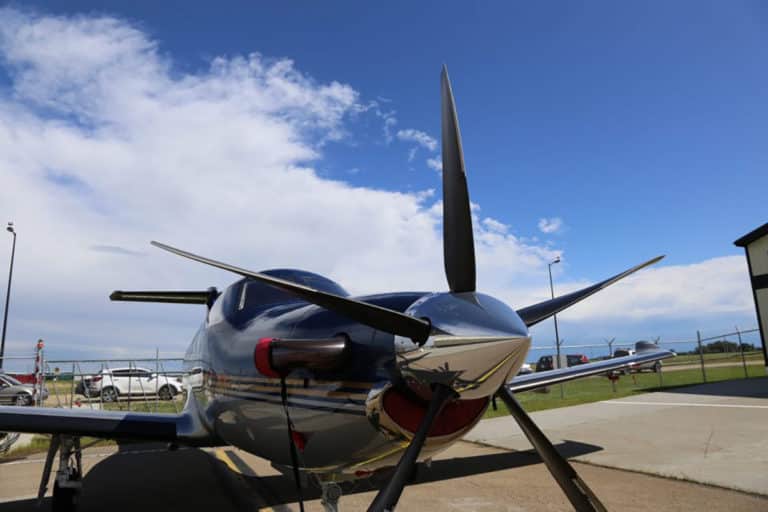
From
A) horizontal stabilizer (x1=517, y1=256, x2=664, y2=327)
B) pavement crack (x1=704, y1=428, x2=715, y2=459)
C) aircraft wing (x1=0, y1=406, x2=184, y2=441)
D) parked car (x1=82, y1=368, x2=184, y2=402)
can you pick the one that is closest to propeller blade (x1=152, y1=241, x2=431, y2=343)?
horizontal stabilizer (x1=517, y1=256, x2=664, y2=327)

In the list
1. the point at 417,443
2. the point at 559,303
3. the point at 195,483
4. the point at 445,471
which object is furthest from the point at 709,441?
the point at 195,483

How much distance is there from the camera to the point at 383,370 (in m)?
2.83

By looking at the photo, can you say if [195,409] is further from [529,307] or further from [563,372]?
[563,372]

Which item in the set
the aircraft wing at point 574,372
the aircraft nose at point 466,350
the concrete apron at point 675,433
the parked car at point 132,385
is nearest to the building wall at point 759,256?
the concrete apron at point 675,433

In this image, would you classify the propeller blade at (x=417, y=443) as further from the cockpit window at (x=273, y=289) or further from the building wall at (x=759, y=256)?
the building wall at (x=759, y=256)

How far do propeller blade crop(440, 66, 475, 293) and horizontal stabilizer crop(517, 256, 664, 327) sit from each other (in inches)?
42.1

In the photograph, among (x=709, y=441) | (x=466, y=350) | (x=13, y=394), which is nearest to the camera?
(x=466, y=350)

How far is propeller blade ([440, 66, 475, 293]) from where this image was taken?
125 inches

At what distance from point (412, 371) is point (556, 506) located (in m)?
4.11

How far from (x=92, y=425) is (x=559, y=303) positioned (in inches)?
229

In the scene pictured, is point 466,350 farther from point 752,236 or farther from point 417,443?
point 752,236

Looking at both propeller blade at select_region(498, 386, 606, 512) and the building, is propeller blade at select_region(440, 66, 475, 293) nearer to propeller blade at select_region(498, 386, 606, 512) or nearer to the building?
propeller blade at select_region(498, 386, 606, 512)

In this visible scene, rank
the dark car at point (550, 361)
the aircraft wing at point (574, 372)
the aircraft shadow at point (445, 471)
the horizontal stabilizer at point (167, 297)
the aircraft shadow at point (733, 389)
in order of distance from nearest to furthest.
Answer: the aircraft shadow at point (445, 471)
the aircraft wing at point (574, 372)
the horizontal stabilizer at point (167, 297)
the aircraft shadow at point (733, 389)
the dark car at point (550, 361)

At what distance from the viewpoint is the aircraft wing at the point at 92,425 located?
19.7 ft
